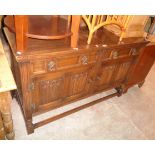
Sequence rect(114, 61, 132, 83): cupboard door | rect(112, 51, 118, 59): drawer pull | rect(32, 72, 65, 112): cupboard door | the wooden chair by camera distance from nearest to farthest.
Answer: the wooden chair → rect(32, 72, 65, 112): cupboard door → rect(112, 51, 118, 59): drawer pull → rect(114, 61, 132, 83): cupboard door

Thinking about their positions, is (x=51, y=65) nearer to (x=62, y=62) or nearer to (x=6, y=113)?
(x=62, y=62)

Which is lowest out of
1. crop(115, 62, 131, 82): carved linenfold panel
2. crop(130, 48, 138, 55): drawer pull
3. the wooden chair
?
crop(115, 62, 131, 82): carved linenfold panel

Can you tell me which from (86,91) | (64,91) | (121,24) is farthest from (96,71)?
(121,24)

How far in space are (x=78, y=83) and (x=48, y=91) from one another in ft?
1.08

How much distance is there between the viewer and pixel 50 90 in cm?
136

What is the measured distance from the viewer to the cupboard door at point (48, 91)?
4.11 ft

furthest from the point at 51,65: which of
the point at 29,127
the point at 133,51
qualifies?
the point at 133,51

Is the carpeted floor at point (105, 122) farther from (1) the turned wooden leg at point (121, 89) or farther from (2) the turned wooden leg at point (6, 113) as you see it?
(2) the turned wooden leg at point (6, 113)

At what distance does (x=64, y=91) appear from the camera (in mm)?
1479

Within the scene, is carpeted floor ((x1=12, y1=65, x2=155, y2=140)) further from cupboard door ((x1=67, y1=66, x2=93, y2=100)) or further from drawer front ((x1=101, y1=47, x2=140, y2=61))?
drawer front ((x1=101, y1=47, x2=140, y2=61))

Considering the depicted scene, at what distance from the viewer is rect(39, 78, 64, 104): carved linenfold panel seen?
50.9 inches

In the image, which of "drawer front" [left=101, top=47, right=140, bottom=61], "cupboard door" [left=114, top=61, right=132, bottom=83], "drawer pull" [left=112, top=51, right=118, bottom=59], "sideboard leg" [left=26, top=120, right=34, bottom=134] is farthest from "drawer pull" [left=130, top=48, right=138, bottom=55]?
"sideboard leg" [left=26, top=120, right=34, bottom=134]

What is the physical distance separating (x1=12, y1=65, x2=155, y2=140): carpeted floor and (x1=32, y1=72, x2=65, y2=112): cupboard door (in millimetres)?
297
